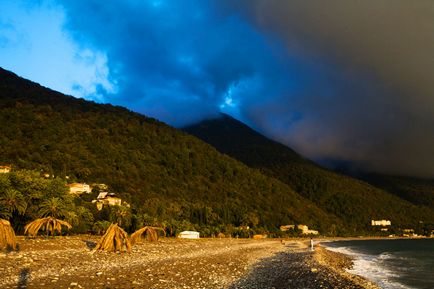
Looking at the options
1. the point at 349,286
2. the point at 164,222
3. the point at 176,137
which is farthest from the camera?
the point at 176,137

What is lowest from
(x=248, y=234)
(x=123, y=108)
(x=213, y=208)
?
(x=248, y=234)

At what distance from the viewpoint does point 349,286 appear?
64.0 feet

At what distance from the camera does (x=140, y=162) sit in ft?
409

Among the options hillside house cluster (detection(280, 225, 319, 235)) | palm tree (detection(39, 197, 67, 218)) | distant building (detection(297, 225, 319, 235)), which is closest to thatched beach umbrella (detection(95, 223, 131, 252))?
palm tree (detection(39, 197, 67, 218))

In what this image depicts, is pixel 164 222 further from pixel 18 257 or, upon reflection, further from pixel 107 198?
pixel 18 257

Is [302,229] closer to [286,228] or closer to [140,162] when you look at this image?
[286,228]

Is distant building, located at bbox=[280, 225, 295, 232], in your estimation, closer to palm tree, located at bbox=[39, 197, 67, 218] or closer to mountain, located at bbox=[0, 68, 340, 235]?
mountain, located at bbox=[0, 68, 340, 235]

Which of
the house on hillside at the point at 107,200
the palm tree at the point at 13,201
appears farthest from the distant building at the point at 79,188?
the palm tree at the point at 13,201

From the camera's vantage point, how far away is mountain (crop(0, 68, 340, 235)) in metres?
98.9

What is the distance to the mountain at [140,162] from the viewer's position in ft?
Result: 325

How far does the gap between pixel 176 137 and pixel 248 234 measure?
6161 centimetres

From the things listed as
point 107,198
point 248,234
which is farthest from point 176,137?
point 107,198

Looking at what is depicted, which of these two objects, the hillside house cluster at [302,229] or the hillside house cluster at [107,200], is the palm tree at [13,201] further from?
the hillside house cluster at [302,229]

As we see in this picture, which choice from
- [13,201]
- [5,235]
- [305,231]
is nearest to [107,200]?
[13,201]
